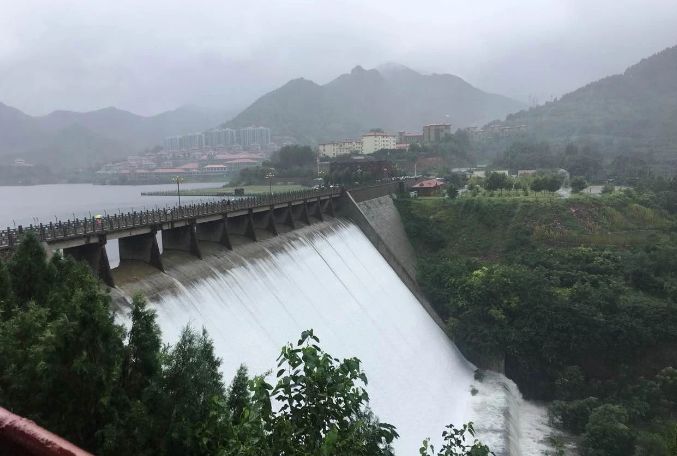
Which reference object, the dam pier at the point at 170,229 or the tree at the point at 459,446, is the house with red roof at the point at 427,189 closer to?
the dam pier at the point at 170,229

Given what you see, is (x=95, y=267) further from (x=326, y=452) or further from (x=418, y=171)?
(x=418, y=171)

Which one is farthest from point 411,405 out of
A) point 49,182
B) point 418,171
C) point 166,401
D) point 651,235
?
point 49,182

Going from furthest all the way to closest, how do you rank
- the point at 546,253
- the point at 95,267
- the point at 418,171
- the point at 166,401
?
the point at 418,171
the point at 546,253
the point at 95,267
the point at 166,401

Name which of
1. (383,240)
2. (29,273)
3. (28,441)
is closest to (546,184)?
(383,240)

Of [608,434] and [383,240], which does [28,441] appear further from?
[383,240]

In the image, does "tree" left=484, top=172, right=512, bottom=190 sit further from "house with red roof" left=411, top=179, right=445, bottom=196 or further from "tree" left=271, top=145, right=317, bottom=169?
"tree" left=271, top=145, right=317, bottom=169
